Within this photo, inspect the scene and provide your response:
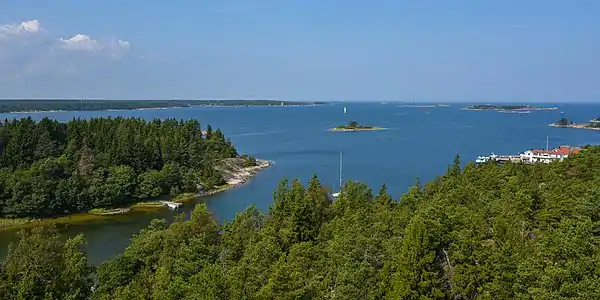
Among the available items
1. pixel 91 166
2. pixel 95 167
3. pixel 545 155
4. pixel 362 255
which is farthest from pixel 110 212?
pixel 545 155

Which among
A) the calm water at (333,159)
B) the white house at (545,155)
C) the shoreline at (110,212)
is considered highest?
the white house at (545,155)

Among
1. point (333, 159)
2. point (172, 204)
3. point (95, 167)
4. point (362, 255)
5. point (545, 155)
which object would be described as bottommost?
point (172, 204)

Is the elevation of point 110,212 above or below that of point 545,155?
→ below

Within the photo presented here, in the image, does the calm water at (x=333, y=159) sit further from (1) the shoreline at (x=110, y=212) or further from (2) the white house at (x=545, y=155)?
(2) the white house at (x=545, y=155)

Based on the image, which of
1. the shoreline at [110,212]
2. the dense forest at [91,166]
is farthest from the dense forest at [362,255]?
the dense forest at [91,166]

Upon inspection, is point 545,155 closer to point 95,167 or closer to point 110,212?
point 110,212

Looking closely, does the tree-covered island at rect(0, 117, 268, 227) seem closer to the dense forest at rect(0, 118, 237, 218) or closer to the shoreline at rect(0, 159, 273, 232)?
the dense forest at rect(0, 118, 237, 218)

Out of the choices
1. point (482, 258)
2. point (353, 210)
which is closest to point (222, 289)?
point (482, 258)

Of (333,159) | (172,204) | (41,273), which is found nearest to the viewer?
(41,273)
